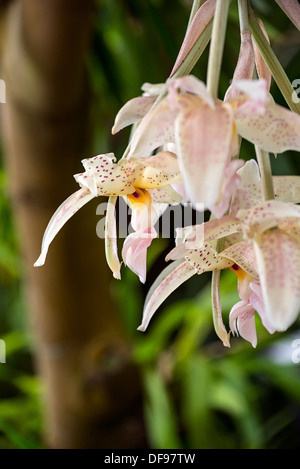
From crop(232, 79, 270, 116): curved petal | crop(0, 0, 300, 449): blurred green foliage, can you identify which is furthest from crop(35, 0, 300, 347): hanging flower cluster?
crop(0, 0, 300, 449): blurred green foliage

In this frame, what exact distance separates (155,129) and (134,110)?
30 millimetres

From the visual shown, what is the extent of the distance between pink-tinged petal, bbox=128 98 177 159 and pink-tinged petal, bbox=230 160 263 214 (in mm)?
43

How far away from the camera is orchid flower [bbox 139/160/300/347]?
0.17 meters

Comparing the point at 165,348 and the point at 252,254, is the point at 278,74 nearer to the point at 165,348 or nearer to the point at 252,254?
the point at 252,254

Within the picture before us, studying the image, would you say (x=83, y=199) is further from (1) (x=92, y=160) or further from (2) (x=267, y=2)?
(2) (x=267, y=2)

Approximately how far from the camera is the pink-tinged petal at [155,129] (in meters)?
0.18

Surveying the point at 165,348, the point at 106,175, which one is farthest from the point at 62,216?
the point at 165,348

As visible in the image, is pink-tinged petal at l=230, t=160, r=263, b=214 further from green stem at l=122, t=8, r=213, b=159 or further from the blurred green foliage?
the blurred green foliage

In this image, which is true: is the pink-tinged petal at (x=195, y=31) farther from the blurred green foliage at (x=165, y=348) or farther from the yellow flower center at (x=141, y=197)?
the blurred green foliage at (x=165, y=348)

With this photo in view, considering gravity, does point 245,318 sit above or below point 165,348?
above

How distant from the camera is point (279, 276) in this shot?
173 mm

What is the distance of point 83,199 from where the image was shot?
8.1 inches

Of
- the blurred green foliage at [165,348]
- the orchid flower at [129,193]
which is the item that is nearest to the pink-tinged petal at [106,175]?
the orchid flower at [129,193]
